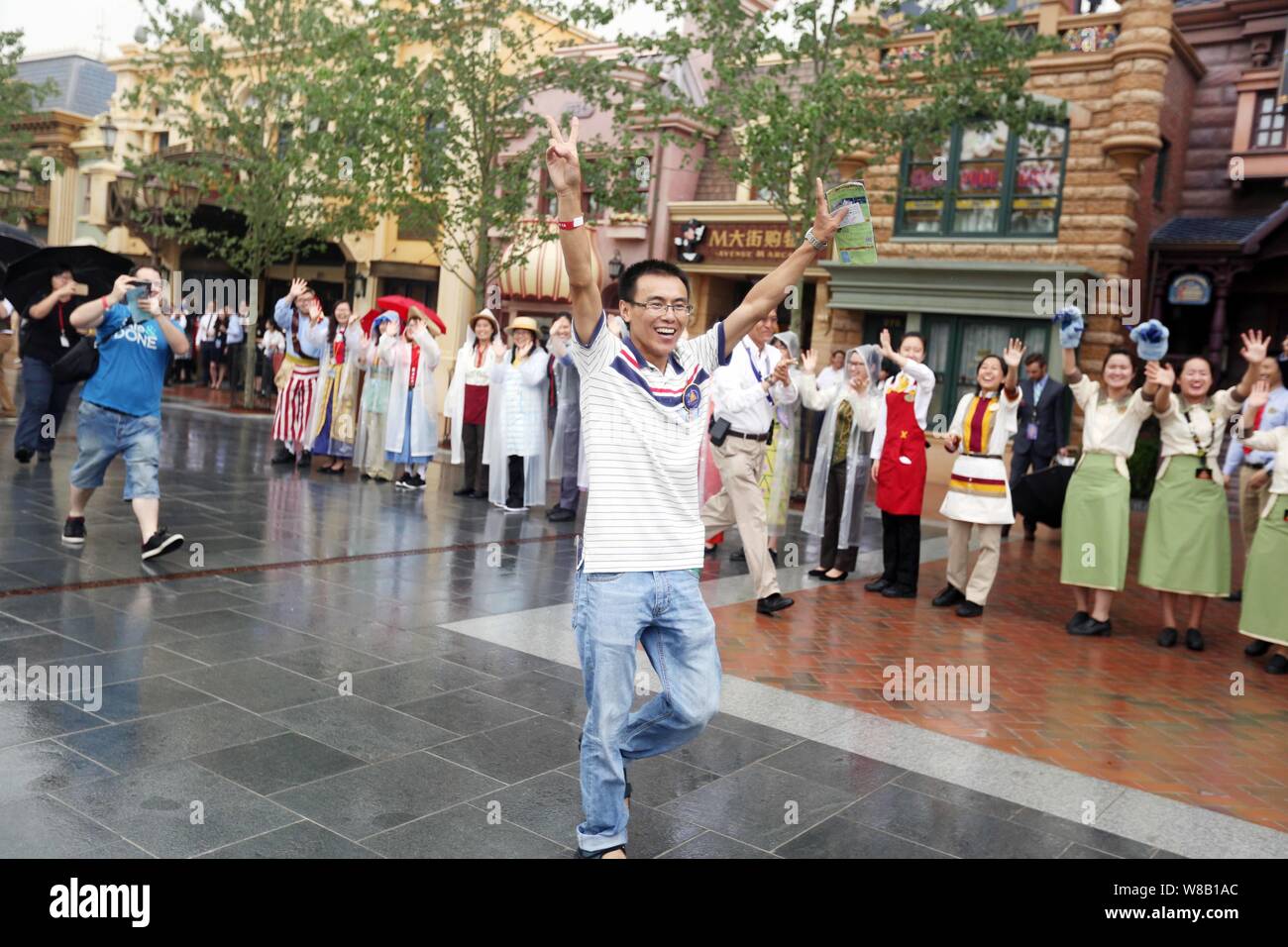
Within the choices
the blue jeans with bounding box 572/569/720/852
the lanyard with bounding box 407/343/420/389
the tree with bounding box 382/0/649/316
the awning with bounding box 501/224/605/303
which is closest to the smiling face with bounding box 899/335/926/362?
the blue jeans with bounding box 572/569/720/852

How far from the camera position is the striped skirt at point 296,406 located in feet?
43.0

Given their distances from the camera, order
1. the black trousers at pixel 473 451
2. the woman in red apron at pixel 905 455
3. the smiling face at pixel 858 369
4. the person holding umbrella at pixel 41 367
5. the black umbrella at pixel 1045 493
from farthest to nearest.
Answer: the black trousers at pixel 473 451
the person holding umbrella at pixel 41 367
the black umbrella at pixel 1045 493
the smiling face at pixel 858 369
the woman in red apron at pixel 905 455

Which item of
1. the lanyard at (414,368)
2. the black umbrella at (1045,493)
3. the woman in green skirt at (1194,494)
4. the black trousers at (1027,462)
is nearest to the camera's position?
the woman in green skirt at (1194,494)

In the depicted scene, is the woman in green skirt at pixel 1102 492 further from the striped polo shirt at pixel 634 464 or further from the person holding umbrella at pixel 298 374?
the person holding umbrella at pixel 298 374

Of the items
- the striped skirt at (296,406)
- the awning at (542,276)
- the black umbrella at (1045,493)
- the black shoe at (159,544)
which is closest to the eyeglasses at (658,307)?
the black shoe at (159,544)

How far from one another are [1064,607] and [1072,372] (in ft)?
7.33

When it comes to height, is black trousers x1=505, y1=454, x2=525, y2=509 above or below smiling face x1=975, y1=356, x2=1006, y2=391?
below

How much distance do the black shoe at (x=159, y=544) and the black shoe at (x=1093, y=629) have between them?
6.36 m

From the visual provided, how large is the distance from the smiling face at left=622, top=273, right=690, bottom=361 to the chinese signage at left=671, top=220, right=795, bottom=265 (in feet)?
57.5

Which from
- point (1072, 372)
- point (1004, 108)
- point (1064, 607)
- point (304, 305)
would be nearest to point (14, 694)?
point (1072, 372)

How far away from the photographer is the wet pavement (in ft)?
12.6

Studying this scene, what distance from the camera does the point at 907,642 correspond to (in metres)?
7.29

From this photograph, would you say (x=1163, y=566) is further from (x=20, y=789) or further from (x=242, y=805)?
(x=20, y=789)

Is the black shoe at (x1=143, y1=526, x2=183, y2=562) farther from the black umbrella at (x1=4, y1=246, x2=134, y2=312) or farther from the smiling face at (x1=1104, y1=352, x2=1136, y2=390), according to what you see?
the smiling face at (x1=1104, y1=352, x2=1136, y2=390)
